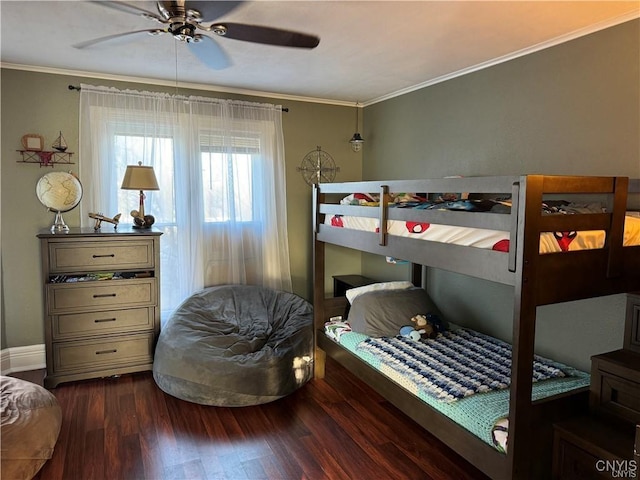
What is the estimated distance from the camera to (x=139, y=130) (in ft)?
12.1

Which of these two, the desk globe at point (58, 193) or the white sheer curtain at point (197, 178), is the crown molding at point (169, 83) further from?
the desk globe at point (58, 193)

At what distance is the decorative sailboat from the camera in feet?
11.4

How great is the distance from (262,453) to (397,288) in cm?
165

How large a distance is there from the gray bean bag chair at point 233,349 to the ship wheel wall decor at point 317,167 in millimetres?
1377

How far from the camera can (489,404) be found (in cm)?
207

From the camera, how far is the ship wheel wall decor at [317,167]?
452cm

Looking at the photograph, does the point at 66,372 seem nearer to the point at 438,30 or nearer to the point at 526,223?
the point at 526,223

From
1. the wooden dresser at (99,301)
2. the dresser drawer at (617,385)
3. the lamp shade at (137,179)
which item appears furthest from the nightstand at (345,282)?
the dresser drawer at (617,385)

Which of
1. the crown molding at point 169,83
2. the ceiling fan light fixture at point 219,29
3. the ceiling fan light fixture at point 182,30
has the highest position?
the crown molding at point 169,83

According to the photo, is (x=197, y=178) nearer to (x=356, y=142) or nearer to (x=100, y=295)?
(x=100, y=295)

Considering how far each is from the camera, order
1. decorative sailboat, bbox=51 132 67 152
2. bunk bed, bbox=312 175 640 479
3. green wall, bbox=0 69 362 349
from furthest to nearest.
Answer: decorative sailboat, bbox=51 132 67 152, green wall, bbox=0 69 362 349, bunk bed, bbox=312 175 640 479

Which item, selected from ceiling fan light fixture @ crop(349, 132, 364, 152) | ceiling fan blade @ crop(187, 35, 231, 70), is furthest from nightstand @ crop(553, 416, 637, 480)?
ceiling fan light fixture @ crop(349, 132, 364, 152)

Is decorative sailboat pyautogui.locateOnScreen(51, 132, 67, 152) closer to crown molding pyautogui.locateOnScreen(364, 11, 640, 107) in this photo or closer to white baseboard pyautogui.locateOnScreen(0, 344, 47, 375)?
white baseboard pyautogui.locateOnScreen(0, 344, 47, 375)

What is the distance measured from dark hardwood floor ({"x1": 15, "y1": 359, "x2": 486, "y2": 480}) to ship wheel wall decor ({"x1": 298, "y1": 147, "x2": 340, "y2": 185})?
2211 mm
